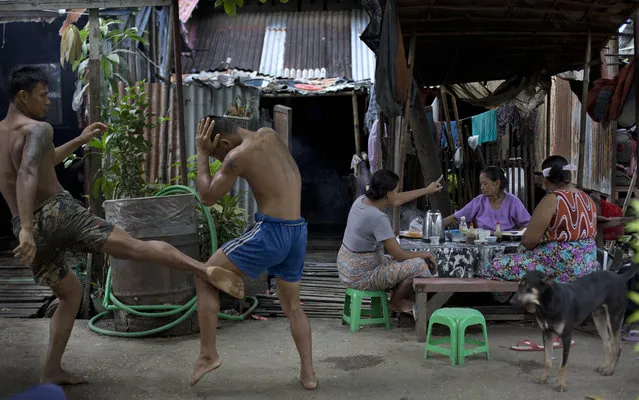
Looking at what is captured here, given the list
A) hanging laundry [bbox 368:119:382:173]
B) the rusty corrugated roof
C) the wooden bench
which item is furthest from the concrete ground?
the rusty corrugated roof

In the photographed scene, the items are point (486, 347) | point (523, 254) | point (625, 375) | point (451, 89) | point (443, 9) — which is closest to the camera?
point (625, 375)

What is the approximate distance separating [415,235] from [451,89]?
3.94m

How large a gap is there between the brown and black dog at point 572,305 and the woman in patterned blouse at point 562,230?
505 mm

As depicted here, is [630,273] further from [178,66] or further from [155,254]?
[178,66]

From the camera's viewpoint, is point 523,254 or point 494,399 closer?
point 494,399

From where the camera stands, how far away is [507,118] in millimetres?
13281

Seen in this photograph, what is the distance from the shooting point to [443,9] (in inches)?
260

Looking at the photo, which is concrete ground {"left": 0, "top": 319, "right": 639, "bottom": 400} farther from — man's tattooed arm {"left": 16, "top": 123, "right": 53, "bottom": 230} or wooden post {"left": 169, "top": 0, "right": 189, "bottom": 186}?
wooden post {"left": 169, "top": 0, "right": 189, "bottom": 186}

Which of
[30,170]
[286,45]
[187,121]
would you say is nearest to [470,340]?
[30,170]

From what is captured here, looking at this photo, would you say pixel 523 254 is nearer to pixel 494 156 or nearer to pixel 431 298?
pixel 431 298

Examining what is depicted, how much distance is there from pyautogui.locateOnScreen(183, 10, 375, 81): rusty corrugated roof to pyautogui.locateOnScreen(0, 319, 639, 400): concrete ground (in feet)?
23.7

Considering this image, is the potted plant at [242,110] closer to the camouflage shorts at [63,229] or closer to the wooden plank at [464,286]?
the wooden plank at [464,286]

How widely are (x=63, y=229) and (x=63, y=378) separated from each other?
1.06 meters

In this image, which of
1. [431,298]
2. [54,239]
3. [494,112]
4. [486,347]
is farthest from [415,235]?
[494,112]
